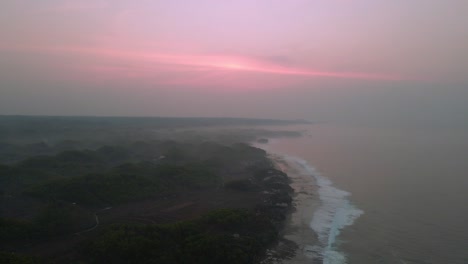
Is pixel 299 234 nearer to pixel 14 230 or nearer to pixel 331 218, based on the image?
pixel 331 218

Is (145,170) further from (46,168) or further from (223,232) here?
(223,232)

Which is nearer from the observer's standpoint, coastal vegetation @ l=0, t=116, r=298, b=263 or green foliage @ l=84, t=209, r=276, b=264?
green foliage @ l=84, t=209, r=276, b=264

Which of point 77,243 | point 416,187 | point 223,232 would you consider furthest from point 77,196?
point 416,187

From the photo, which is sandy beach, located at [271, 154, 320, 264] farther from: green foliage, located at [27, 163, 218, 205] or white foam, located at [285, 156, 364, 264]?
green foliage, located at [27, 163, 218, 205]

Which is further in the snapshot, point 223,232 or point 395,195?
point 395,195

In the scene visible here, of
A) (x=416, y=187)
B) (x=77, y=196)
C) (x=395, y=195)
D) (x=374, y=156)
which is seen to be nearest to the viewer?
(x=77, y=196)

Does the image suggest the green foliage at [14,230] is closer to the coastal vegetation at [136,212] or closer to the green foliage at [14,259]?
the coastal vegetation at [136,212]

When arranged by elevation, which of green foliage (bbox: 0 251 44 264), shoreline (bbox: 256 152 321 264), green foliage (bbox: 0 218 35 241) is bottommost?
shoreline (bbox: 256 152 321 264)

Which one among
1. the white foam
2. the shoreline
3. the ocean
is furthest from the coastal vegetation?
the ocean

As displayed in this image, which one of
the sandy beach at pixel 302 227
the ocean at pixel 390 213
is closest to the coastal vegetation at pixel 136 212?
the sandy beach at pixel 302 227
